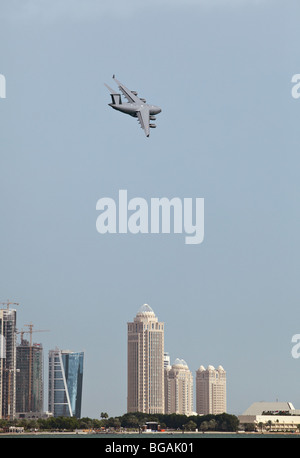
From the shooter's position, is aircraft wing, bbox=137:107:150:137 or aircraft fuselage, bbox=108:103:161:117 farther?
aircraft fuselage, bbox=108:103:161:117

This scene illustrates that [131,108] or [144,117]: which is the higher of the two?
[131,108]

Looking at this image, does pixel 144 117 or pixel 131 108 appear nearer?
pixel 144 117

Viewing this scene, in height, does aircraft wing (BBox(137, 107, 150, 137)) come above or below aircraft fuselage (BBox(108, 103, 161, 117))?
below

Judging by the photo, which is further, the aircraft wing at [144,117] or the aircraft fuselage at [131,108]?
the aircraft fuselage at [131,108]

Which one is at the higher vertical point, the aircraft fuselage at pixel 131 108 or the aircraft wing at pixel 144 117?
the aircraft fuselage at pixel 131 108
